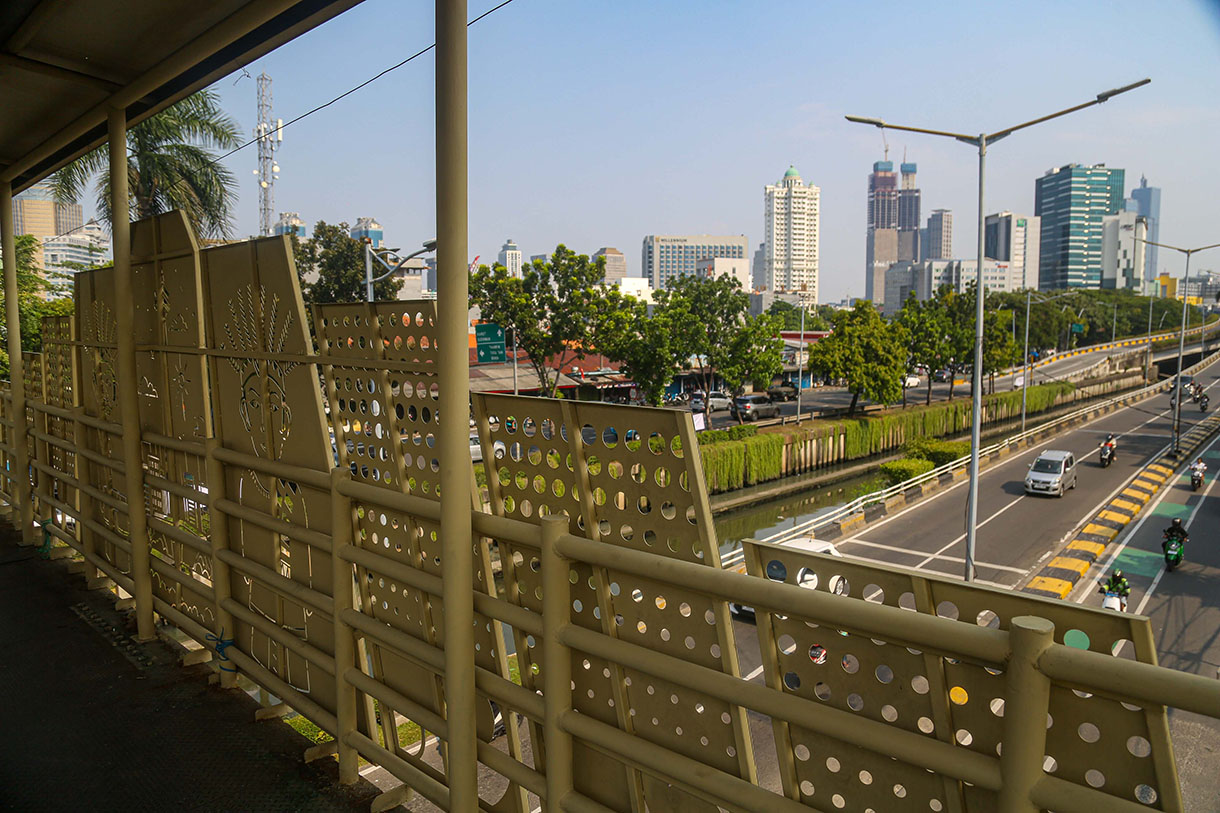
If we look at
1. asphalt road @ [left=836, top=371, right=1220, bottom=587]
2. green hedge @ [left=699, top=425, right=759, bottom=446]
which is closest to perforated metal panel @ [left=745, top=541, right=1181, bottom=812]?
asphalt road @ [left=836, top=371, right=1220, bottom=587]

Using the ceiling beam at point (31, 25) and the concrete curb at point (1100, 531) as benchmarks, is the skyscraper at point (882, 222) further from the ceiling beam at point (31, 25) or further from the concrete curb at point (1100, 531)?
the ceiling beam at point (31, 25)

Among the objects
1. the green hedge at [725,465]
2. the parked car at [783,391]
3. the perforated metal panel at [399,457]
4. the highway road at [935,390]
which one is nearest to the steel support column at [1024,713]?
the perforated metal panel at [399,457]

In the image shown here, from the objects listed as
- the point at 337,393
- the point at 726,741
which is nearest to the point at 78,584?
the point at 337,393

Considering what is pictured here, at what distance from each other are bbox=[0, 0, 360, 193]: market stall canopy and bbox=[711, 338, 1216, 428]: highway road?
2717cm

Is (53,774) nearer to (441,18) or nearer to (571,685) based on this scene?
(571,685)

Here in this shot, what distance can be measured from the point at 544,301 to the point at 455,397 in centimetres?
1815

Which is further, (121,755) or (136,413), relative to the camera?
(136,413)

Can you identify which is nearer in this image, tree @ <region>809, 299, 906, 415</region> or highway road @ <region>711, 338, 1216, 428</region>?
tree @ <region>809, 299, 906, 415</region>

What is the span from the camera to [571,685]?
80.1 inches

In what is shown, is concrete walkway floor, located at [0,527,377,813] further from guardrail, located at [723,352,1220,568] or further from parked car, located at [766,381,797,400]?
parked car, located at [766,381,797,400]

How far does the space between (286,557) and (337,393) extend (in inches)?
32.6

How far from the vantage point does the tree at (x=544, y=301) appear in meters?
19.6

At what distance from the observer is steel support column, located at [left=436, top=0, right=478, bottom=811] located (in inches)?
81.7

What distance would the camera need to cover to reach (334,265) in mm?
16484
